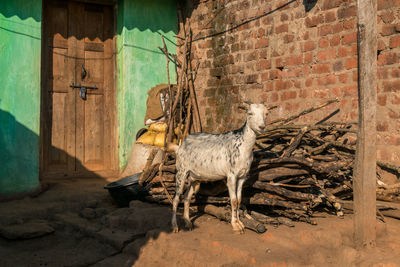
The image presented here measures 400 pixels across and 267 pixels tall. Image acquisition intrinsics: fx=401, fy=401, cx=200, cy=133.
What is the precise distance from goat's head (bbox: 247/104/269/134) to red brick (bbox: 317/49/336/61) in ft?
7.59

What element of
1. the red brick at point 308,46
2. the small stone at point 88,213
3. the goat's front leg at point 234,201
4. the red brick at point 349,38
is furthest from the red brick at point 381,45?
the small stone at point 88,213

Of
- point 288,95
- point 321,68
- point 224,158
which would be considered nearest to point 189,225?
point 224,158

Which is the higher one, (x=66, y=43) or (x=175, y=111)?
(x=66, y=43)

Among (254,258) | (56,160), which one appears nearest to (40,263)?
(254,258)

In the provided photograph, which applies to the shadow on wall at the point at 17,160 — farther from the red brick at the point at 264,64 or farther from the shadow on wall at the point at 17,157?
the red brick at the point at 264,64

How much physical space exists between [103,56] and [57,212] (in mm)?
3405

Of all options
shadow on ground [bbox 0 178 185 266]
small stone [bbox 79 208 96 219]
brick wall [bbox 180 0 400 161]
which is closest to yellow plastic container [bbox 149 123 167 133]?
brick wall [bbox 180 0 400 161]

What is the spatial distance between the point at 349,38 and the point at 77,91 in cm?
473

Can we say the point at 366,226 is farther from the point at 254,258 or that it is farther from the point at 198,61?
the point at 198,61

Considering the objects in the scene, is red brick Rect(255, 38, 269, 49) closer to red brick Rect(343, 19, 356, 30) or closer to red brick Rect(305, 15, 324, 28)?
red brick Rect(305, 15, 324, 28)

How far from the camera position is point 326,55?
5500 millimetres

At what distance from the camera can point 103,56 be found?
766 cm

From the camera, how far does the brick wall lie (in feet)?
15.9

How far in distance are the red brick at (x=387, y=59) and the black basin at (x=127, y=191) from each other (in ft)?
10.9
